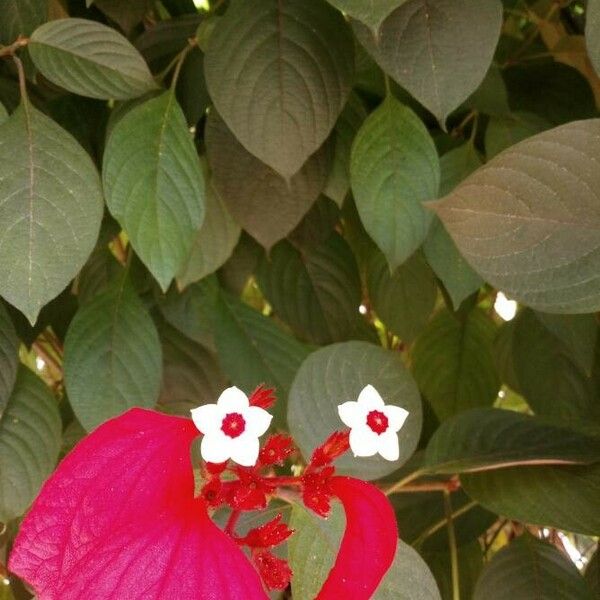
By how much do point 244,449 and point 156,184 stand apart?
0.21 metres

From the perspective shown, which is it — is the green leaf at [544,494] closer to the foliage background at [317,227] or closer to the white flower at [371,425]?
the foliage background at [317,227]

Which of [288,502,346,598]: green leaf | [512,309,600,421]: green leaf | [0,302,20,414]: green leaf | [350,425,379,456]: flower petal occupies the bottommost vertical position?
[512,309,600,421]: green leaf

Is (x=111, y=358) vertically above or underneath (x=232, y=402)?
underneath

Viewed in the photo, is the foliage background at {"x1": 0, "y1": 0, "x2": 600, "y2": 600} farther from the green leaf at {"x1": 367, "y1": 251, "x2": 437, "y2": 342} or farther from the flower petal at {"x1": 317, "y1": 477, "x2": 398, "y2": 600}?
the flower petal at {"x1": 317, "y1": 477, "x2": 398, "y2": 600}

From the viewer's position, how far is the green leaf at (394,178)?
521 millimetres

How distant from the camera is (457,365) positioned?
2.56 ft

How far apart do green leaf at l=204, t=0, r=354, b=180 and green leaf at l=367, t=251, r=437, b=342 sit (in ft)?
0.60

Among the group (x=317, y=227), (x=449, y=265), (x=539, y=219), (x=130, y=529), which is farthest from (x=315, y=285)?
(x=130, y=529)

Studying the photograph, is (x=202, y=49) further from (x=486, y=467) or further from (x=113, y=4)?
(x=486, y=467)

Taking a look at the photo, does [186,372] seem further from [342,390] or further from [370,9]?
[370,9]

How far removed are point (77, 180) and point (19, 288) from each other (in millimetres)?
64

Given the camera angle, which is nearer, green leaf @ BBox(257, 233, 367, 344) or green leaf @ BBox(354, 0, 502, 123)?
green leaf @ BBox(354, 0, 502, 123)

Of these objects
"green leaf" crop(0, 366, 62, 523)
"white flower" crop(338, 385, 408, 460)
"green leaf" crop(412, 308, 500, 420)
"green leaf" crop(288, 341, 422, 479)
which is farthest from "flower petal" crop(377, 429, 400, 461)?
"green leaf" crop(412, 308, 500, 420)

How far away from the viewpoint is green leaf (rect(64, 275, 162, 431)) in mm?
566
